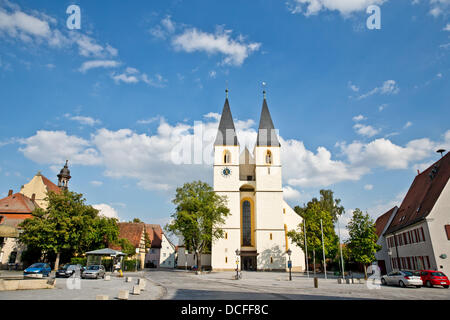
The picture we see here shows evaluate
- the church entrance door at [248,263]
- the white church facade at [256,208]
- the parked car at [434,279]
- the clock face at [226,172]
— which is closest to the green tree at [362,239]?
the parked car at [434,279]

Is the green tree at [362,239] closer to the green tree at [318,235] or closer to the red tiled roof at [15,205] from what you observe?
the green tree at [318,235]

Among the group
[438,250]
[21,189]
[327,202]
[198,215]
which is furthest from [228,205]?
[21,189]

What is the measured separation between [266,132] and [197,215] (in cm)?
2138

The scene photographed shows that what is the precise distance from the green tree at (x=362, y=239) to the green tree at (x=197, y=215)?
70.3ft

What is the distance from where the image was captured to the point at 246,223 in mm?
54344

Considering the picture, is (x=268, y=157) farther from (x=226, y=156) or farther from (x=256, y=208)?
(x=256, y=208)

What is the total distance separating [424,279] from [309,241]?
2214 cm

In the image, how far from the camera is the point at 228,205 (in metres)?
52.9

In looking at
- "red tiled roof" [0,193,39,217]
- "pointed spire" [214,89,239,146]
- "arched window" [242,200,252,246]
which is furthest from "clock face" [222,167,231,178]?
"red tiled roof" [0,193,39,217]

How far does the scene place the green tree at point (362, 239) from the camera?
31484mm

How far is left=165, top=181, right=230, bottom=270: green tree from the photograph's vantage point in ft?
153

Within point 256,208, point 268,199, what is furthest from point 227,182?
point 268,199
